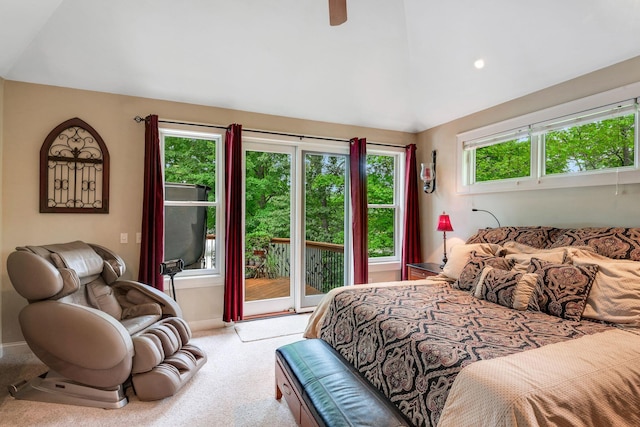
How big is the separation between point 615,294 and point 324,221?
3.08 meters

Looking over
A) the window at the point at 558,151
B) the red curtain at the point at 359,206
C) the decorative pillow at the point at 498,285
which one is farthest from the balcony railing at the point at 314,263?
the decorative pillow at the point at 498,285

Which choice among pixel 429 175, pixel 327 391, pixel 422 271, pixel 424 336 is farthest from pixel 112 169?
pixel 429 175

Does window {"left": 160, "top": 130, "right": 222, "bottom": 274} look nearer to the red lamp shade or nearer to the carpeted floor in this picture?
Result: the carpeted floor

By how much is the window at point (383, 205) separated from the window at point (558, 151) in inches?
42.2

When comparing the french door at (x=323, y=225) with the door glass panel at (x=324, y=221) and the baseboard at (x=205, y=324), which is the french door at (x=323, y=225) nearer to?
the door glass panel at (x=324, y=221)

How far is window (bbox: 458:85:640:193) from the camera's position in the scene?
266 centimetres

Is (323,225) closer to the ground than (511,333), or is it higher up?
higher up

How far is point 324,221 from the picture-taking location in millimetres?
4473

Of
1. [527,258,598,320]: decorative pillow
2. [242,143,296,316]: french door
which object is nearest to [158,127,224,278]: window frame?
[242,143,296,316]: french door

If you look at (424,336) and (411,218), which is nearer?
(424,336)

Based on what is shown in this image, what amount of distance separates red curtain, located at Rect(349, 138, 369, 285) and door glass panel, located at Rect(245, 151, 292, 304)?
2.88 feet

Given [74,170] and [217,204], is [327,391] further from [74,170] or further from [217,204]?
[74,170]

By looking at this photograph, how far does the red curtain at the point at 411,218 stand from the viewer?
4.65m

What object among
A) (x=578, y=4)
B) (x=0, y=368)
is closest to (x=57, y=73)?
(x=0, y=368)
